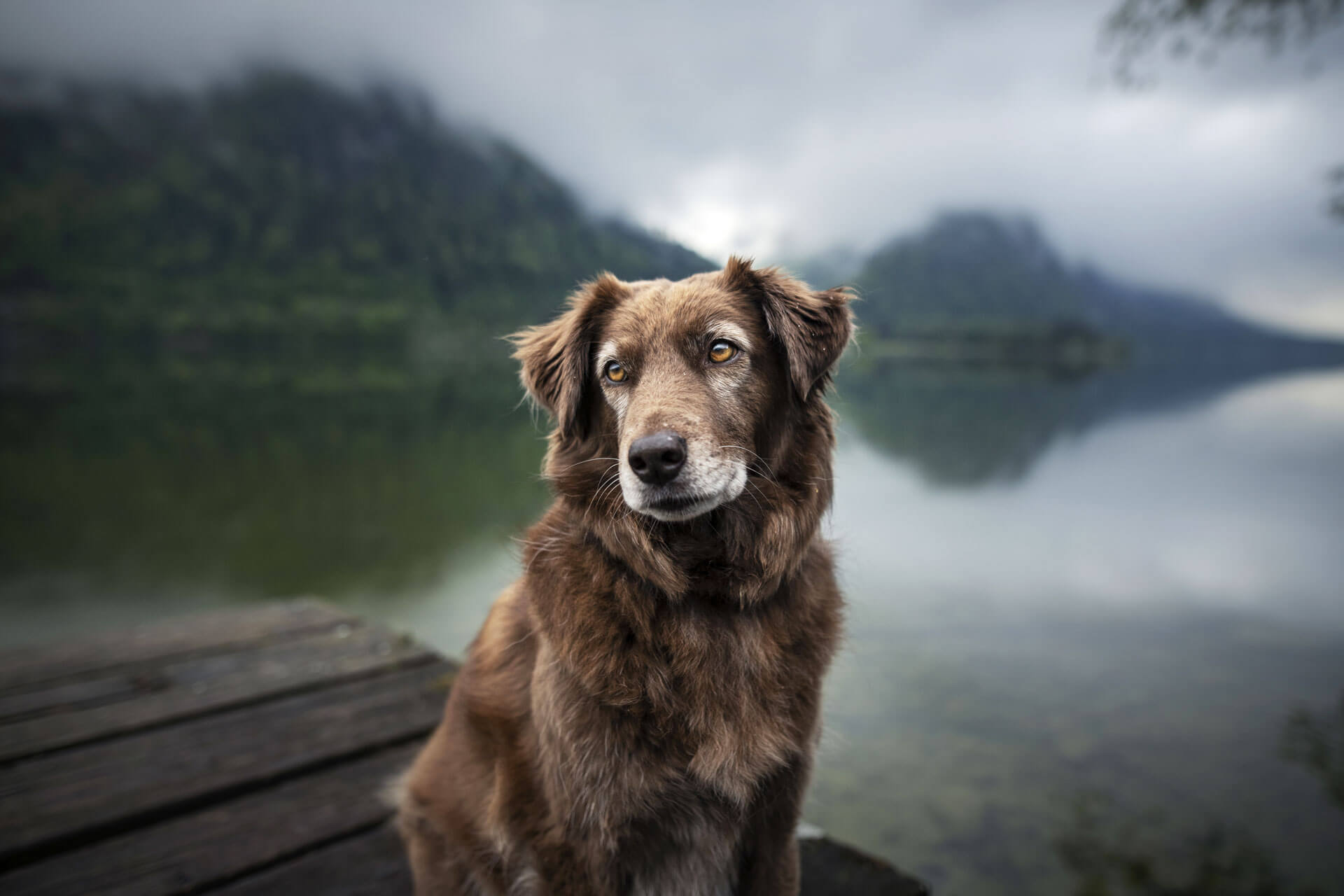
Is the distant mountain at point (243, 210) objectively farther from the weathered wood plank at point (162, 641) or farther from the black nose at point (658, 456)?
the black nose at point (658, 456)

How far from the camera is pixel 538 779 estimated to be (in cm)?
224

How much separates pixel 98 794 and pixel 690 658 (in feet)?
9.87

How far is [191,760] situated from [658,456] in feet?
10.4

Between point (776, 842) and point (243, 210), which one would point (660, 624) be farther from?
point (243, 210)

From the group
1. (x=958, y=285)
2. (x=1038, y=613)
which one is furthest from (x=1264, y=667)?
(x=958, y=285)

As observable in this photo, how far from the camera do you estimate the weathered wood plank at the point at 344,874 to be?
270cm

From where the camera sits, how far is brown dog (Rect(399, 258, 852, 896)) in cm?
206

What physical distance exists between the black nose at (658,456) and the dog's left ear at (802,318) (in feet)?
2.04

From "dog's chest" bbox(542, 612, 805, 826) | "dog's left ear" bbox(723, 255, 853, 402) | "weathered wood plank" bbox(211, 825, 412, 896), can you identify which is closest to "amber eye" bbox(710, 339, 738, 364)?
"dog's left ear" bbox(723, 255, 853, 402)

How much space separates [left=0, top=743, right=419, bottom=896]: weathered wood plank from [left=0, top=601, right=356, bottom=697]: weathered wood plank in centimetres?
199

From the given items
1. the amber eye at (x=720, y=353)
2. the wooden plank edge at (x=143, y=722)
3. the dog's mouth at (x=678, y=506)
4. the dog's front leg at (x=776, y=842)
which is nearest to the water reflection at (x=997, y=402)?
the amber eye at (x=720, y=353)

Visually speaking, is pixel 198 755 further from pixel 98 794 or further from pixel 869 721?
pixel 869 721

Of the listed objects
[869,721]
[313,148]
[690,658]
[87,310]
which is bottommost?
[87,310]

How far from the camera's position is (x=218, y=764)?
11.1 ft
